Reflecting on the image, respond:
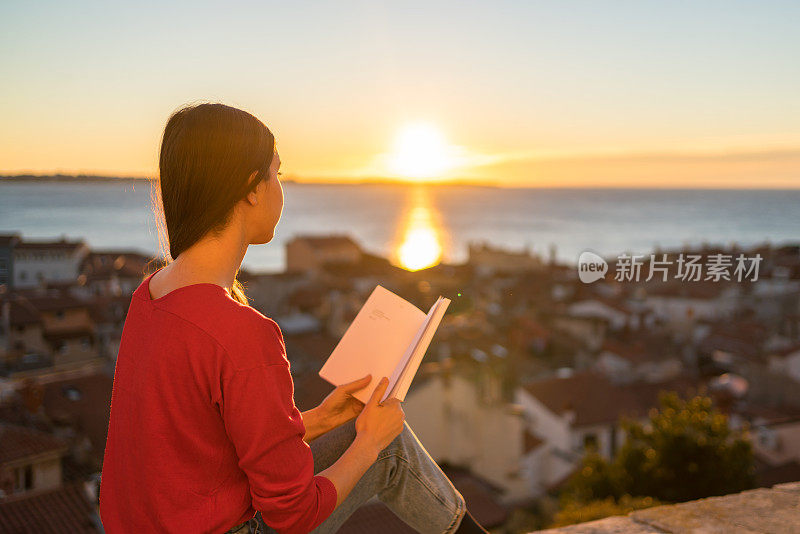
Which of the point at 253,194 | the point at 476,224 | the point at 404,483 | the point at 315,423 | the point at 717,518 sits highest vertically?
the point at 253,194

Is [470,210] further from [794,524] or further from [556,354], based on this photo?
[794,524]

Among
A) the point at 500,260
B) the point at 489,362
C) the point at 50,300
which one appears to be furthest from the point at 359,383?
the point at 500,260

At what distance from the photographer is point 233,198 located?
45.5 inches

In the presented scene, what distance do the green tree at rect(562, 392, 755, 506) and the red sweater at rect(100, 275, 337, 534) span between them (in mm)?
8472

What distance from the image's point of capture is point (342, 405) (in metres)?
1.63

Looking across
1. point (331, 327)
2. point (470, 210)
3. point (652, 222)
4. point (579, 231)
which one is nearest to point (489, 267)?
A: point (331, 327)

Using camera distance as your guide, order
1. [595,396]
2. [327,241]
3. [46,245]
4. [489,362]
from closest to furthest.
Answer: [489,362] → [595,396] → [46,245] → [327,241]

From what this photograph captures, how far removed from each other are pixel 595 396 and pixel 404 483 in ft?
54.2

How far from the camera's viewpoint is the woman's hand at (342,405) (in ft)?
5.14

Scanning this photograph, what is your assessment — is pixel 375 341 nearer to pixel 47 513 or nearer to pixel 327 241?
pixel 47 513

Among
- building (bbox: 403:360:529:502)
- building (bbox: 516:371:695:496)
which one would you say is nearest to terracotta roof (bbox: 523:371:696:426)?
building (bbox: 516:371:695:496)

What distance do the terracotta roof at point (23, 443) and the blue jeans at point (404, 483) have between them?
8.65 meters

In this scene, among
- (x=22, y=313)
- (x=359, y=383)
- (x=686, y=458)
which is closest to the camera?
(x=359, y=383)

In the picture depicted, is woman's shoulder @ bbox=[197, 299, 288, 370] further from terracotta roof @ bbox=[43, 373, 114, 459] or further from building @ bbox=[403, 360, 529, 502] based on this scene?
building @ bbox=[403, 360, 529, 502]
